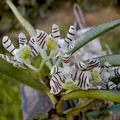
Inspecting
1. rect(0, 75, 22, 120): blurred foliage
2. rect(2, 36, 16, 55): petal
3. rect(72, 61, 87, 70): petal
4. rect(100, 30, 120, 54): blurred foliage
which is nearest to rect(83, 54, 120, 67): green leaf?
rect(72, 61, 87, 70): petal

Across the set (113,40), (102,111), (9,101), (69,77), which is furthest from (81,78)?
(113,40)

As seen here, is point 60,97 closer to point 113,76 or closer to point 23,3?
point 113,76

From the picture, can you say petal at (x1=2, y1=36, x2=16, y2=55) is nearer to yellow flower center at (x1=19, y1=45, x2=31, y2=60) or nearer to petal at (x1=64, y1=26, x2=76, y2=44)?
yellow flower center at (x1=19, y1=45, x2=31, y2=60)

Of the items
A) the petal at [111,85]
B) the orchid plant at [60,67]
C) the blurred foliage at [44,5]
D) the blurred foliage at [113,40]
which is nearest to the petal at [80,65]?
the orchid plant at [60,67]

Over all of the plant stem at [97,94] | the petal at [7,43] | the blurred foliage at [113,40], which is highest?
the blurred foliage at [113,40]

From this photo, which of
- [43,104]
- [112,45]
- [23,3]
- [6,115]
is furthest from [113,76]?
[23,3]

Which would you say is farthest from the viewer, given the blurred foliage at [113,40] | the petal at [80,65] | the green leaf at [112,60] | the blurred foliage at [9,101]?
the blurred foliage at [113,40]

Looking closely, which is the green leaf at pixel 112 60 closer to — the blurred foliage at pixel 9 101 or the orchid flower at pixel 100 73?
the orchid flower at pixel 100 73
